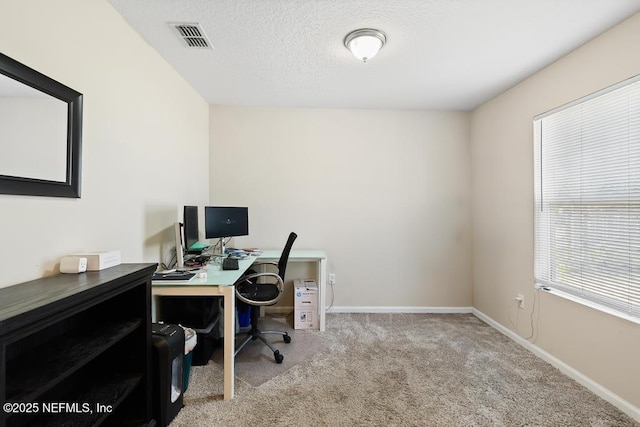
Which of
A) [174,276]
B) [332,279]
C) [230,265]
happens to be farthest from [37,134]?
[332,279]

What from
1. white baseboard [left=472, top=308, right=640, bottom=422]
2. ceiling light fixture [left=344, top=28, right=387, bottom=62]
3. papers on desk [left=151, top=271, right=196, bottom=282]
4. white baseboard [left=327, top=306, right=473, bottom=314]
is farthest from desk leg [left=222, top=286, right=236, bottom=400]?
white baseboard [left=472, top=308, right=640, bottom=422]

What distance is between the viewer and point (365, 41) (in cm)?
197

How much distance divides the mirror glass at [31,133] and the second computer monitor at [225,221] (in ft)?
4.91

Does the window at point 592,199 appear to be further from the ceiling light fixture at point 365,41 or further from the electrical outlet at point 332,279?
the electrical outlet at point 332,279

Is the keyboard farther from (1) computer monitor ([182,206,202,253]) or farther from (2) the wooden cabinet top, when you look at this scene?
(2) the wooden cabinet top

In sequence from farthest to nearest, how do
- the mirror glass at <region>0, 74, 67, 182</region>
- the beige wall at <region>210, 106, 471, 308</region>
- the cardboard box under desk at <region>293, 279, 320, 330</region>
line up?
the beige wall at <region>210, 106, 471, 308</region>, the cardboard box under desk at <region>293, 279, 320, 330</region>, the mirror glass at <region>0, 74, 67, 182</region>

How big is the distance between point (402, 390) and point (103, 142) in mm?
2583

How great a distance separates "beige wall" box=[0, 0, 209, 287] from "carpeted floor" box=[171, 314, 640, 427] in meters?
1.22

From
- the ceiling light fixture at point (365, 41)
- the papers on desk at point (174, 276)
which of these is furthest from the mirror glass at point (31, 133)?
the ceiling light fixture at point (365, 41)

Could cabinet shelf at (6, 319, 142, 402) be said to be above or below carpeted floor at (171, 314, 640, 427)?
above

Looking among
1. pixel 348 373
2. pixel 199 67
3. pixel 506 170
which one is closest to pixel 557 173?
pixel 506 170

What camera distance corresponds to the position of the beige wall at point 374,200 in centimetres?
A: 348

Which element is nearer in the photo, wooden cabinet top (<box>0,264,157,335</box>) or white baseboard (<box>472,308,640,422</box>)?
wooden cabinet top (<box>0,264,157,335</box>)

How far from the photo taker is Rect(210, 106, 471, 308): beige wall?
348 cm
